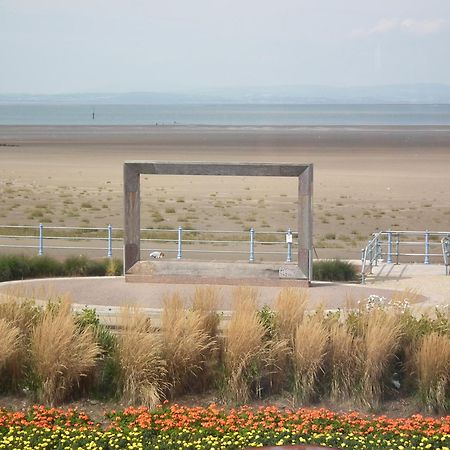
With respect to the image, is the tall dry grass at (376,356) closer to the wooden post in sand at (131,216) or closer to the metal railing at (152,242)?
the wooden post in sand at (131,216)

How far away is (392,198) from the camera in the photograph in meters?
55.0

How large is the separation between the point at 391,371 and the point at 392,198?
4252 centimetres

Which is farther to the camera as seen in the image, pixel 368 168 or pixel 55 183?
pixel 368 168

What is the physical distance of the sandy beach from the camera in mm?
44031

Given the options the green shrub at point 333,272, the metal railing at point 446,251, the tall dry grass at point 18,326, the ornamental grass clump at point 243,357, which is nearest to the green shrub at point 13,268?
the green shrub at point 333,272

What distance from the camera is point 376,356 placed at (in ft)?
42.5

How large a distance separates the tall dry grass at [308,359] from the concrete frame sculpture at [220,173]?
318 inches

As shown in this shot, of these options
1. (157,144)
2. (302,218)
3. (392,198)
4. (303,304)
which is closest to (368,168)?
(392,198)

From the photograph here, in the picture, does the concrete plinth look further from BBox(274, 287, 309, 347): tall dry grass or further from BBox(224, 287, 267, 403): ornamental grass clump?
BBox(224, 287, 267, 403): ornamental grass clump

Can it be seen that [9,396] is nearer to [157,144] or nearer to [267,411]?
[267,411]

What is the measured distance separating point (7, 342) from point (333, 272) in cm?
1360

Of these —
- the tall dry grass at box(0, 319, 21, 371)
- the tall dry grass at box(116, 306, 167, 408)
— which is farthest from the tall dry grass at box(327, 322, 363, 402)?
the tall dry grass at box(0, 319, 21, 371)

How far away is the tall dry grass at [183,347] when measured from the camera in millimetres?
12945

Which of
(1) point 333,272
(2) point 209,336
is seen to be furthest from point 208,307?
(1) point 333,272
